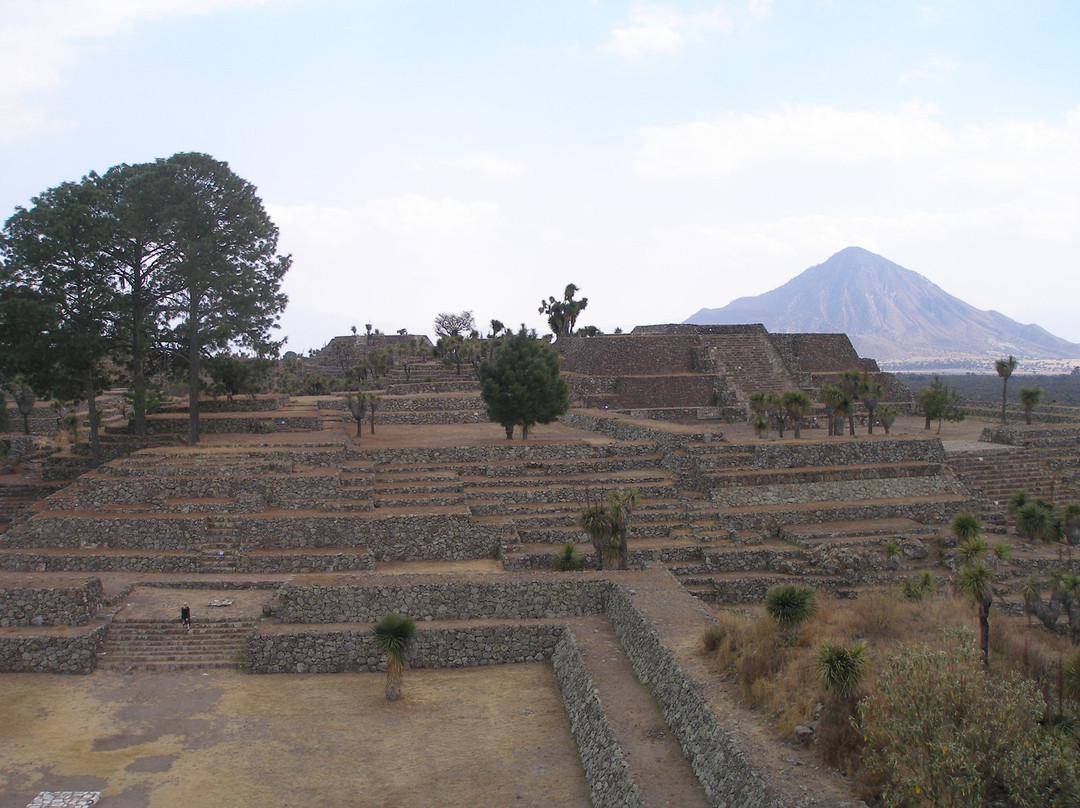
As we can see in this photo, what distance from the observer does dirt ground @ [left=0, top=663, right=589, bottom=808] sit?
43.2ft

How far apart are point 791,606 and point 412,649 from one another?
9058 mm

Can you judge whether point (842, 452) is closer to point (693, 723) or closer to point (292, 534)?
point (693, 723)

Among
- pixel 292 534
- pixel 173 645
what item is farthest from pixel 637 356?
pixel 173 645

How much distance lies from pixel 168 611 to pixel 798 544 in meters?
19.0

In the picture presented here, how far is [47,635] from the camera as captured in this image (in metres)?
18.3

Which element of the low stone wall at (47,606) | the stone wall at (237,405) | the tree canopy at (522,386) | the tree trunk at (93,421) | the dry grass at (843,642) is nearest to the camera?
the dry grass at (843,642)

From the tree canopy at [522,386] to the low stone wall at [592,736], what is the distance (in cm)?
1562

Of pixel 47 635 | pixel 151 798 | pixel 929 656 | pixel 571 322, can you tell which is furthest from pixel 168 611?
pixel 571 322

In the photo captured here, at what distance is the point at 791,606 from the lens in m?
13.3

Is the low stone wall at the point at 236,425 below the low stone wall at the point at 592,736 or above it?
above

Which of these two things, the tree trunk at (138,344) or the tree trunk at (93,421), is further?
the tree trunk at (138,344)

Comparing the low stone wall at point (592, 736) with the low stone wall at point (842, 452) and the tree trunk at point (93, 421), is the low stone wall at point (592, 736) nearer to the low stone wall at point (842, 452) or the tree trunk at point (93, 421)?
the low stone wall at point (842, 452)

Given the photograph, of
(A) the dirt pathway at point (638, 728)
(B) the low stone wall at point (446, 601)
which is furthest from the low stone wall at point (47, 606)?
(A) the dirt pathway at point (638, 728)

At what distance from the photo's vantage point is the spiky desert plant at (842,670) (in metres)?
10.3
